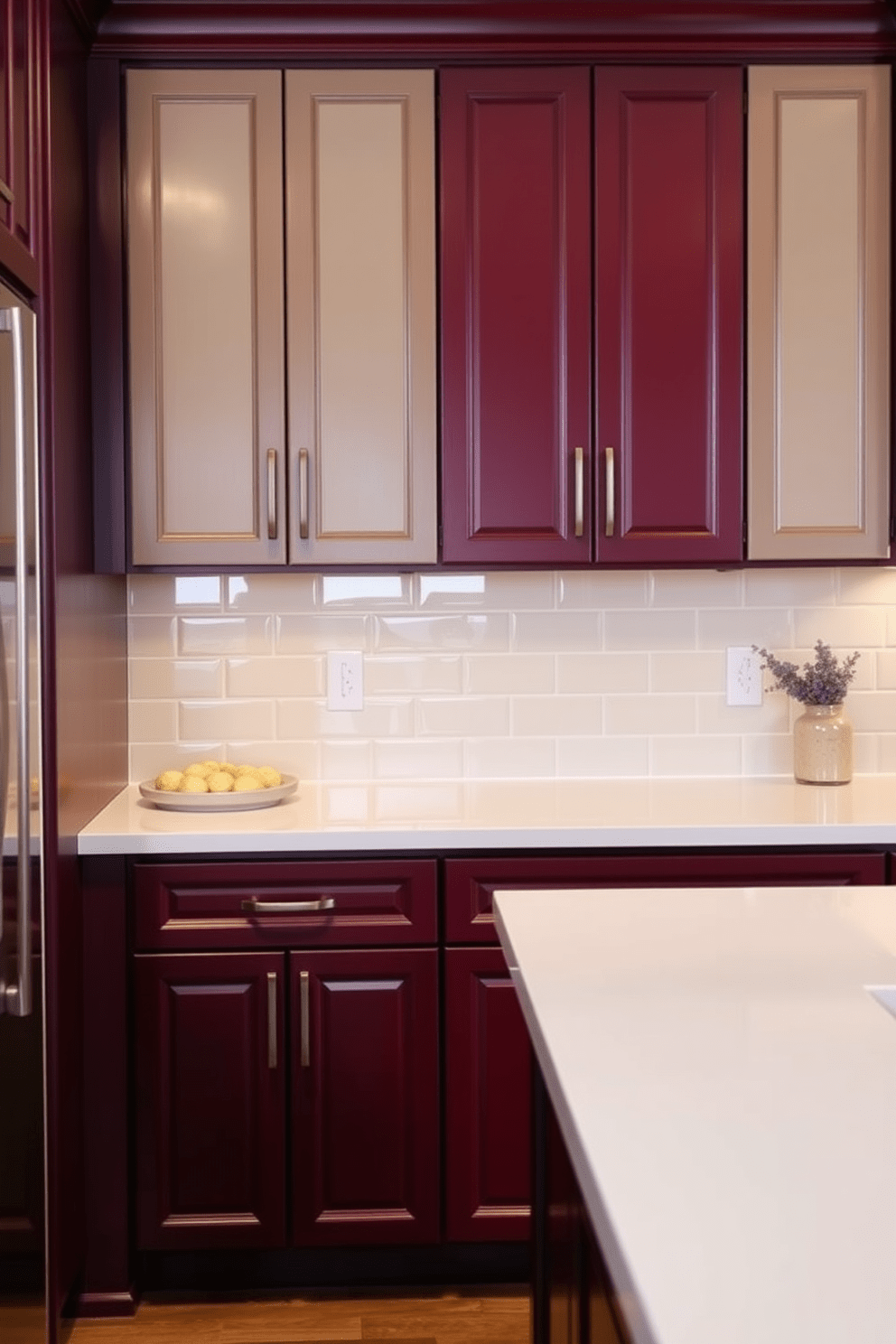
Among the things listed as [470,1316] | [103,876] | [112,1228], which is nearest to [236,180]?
[103,876]

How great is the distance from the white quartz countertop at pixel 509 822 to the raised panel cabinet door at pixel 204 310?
0.56 metres

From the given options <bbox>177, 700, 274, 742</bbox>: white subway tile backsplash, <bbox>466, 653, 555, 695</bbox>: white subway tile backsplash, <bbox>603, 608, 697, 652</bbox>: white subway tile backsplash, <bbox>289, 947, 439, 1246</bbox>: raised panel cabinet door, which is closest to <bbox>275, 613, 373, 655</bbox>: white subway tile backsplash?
<bbox>177, 700, 274, 742</bbox>: white subway tile backsplash

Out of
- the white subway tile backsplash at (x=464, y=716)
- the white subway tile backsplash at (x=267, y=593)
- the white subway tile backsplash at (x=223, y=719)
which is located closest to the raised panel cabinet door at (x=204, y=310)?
the white subway tile backsplash at (x=267, y=593)

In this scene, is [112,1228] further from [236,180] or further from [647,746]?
[236,180]

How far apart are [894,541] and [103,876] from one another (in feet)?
5.88

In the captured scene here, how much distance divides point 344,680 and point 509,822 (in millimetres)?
709

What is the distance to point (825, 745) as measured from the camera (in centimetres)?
300

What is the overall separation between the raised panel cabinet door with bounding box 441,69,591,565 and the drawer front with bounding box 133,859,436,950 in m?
0.72

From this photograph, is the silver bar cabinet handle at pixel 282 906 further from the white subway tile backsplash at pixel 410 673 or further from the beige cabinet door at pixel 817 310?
the beige cabinet door at pixel 817 310

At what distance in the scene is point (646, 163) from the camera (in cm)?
280

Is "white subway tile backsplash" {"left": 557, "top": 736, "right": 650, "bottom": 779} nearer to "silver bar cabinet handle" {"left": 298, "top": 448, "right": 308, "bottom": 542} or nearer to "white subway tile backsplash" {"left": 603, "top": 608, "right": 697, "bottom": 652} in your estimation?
"white subway tile backsplash" {"left": 603, "top": 608, "right": 697, "bottom": 652}

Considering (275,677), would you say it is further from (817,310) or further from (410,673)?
(817,310)

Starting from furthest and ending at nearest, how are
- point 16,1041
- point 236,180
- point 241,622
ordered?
point 241,622, point 236,180, point 16,1041

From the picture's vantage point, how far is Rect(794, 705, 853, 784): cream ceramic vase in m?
2.99
